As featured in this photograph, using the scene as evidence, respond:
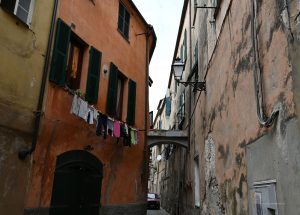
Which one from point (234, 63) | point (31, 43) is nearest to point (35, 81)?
point (31, 43)

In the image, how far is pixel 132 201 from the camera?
440 inches

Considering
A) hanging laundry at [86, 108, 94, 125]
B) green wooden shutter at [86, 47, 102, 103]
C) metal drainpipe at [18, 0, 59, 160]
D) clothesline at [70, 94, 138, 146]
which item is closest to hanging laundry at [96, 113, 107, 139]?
clothesline at [70, 94, 138, 146]

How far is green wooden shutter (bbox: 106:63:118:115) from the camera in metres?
9.95

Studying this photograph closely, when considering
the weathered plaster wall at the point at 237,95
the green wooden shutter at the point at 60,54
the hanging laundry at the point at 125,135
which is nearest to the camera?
the weathered plaster wall at the point at 237,95

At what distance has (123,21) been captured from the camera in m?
12.0

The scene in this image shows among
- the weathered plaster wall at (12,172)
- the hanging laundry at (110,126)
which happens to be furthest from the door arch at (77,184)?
the weathered plaster wall at (12,172)

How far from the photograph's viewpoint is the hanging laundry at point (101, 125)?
852 cm

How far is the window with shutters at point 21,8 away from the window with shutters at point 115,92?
11.8 feet

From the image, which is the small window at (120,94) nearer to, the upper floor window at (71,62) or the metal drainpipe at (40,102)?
the upper floor window at (71,62)

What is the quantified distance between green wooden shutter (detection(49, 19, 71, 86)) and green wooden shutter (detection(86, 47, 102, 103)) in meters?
1.15

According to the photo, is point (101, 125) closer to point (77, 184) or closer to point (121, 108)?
point (77, 184)

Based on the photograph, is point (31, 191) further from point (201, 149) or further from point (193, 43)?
point (193, 43)

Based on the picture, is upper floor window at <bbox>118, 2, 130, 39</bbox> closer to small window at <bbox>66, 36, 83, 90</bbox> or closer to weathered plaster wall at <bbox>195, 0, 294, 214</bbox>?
small window at <bbox>66, 36, 83, 90</bbox>

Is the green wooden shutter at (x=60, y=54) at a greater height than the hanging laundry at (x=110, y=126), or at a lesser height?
greater
